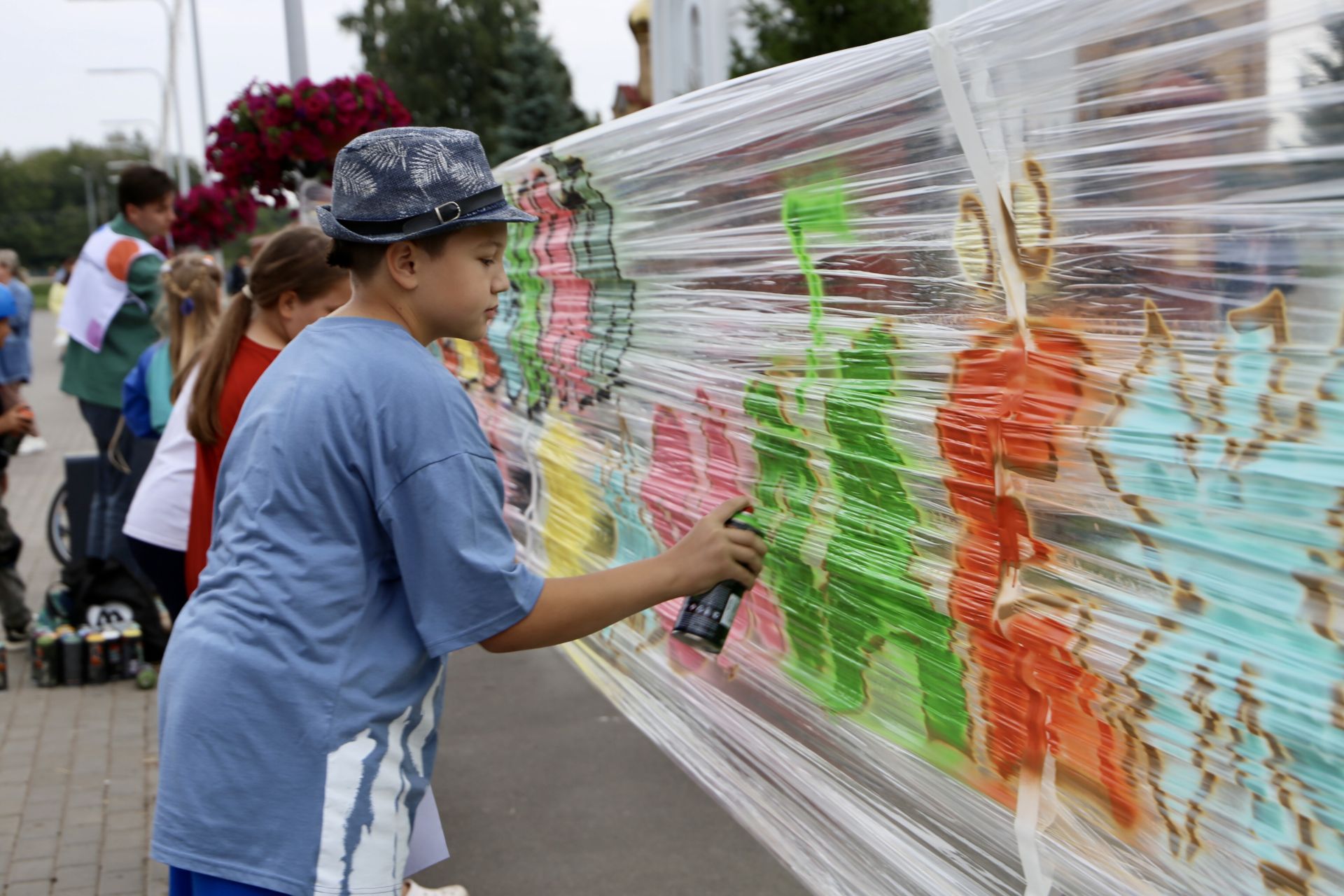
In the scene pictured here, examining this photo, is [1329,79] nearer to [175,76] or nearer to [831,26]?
[831,26]

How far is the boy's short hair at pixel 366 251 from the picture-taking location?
6.33ft

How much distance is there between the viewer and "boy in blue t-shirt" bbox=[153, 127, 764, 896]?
182cm

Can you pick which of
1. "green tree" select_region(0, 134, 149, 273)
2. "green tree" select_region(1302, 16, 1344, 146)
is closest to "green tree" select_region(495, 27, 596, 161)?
"green tree" select_region(1302, 16, 1344, 146)

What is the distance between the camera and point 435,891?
11.2 feet

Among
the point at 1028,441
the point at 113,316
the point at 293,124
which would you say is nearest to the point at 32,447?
the point at 293,124

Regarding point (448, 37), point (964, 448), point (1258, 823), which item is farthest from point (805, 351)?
point (448, 37)

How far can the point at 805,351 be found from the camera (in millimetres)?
2273

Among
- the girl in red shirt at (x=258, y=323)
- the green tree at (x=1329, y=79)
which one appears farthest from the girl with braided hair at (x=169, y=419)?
the green tree at (x=1329, y=79)

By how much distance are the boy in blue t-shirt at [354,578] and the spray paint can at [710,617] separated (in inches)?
5.3

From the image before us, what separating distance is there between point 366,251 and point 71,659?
4391 millimetres

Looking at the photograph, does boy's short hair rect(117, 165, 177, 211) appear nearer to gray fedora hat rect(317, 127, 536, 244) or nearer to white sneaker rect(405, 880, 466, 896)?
white sneaker rect(405, 880, 466, 896)

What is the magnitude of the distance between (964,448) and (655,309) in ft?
4.05

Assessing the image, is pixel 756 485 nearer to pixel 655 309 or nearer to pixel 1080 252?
pixel 655 309

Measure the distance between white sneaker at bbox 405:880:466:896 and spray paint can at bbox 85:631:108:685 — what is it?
2792 millimetres
